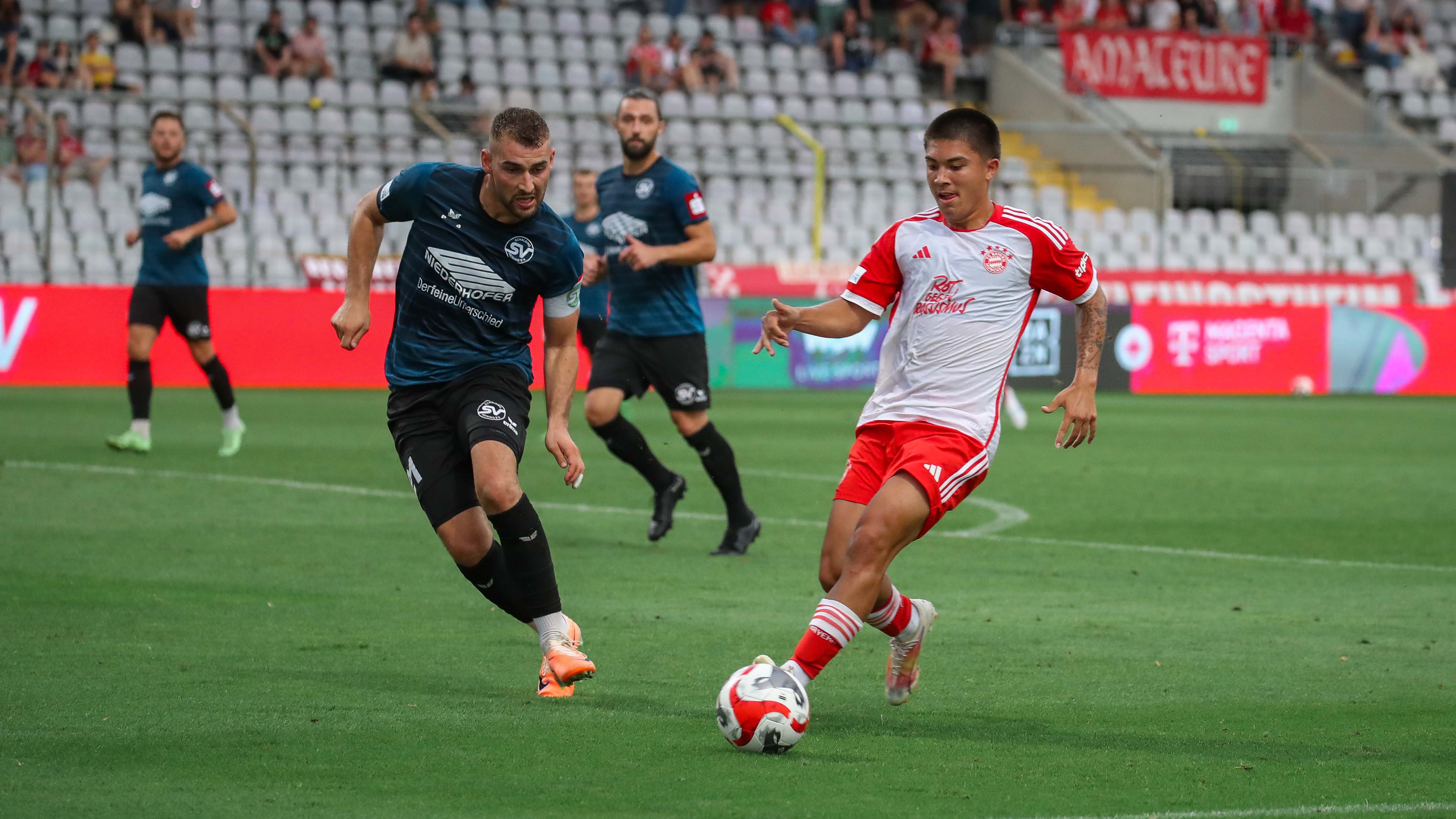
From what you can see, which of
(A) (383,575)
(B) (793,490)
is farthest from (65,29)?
(A) (383,575)

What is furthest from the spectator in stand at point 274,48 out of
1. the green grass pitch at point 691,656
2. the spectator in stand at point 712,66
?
the green grass pitch at point 691,656

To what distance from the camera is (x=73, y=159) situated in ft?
69.7

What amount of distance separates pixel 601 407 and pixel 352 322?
363 centimetres

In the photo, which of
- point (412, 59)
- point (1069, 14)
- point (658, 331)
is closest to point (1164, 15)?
point (1069, 14)

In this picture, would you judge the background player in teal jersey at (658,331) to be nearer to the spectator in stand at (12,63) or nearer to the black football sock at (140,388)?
the black football sock at (140,388)

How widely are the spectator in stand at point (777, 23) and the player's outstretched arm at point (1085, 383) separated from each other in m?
24.8

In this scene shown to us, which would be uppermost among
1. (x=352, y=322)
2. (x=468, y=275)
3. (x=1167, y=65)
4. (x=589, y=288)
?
(x=1167, y=65)

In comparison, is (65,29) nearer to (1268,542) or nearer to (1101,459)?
(1101,459)

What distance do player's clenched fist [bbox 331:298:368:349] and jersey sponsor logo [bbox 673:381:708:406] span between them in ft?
11.7

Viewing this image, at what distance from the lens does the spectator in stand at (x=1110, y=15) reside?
32.0 metres

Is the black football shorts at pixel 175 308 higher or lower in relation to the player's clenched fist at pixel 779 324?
lower

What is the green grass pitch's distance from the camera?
4.32m

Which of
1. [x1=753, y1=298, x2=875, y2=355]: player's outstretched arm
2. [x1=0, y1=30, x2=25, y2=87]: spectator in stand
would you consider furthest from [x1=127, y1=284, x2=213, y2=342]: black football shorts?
[x1=0, y1=30, x2=25, y2=87]: spectator in stand

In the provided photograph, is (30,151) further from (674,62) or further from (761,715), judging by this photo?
(761,715)
